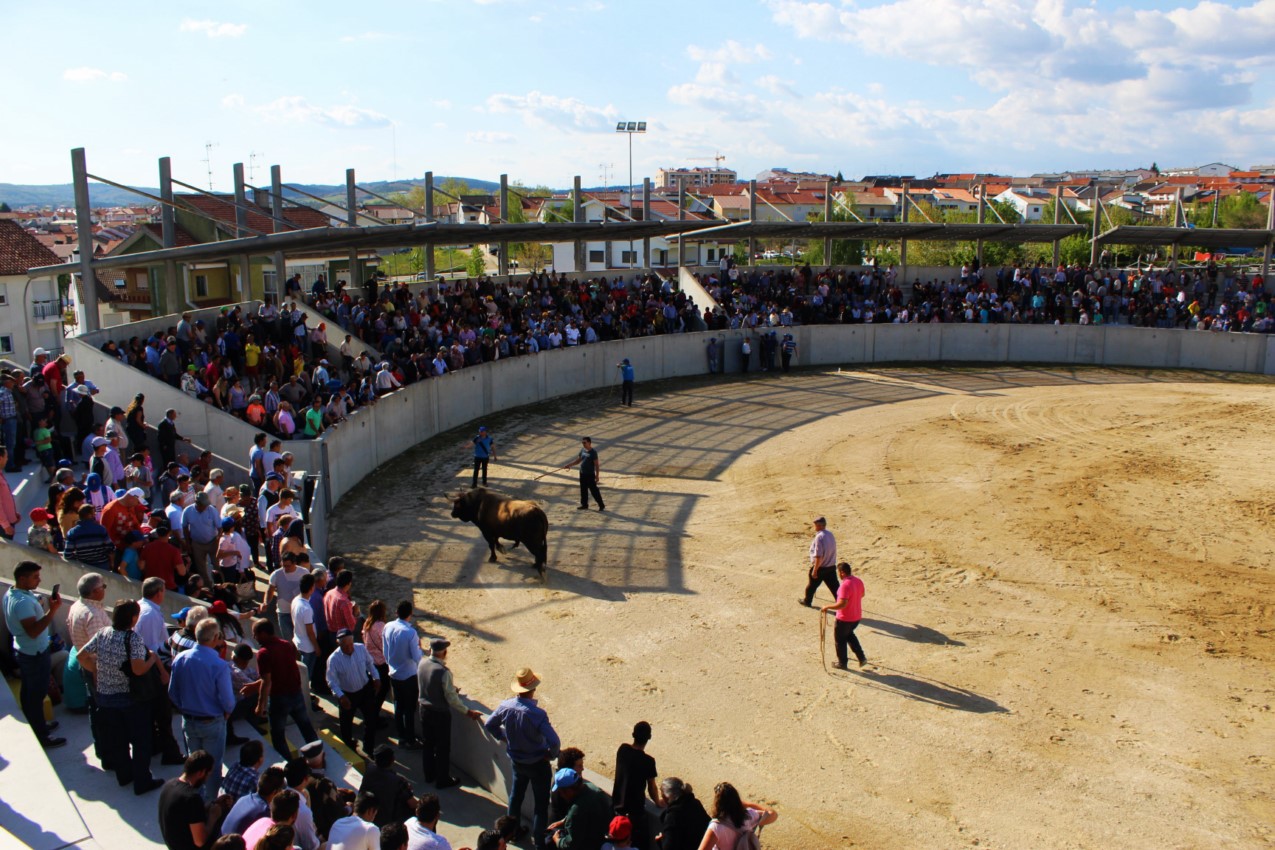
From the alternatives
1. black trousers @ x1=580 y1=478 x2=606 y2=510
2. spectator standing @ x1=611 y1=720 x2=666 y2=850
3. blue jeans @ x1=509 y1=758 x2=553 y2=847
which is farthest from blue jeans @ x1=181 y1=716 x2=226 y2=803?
black trousers @ x1=580 y1=478 x2=606 y2=510

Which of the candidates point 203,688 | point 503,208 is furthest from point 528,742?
point 503,208

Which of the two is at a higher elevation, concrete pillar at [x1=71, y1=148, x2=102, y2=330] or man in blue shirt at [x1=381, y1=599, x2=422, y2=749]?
concrete pillar at [x1=71, y1=148, x2=102, y2=330]

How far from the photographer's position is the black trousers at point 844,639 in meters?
11.5

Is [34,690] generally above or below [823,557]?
above

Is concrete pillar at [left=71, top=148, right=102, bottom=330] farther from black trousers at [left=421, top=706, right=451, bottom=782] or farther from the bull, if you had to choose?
black trousers at [left=421, top=706, right=451, bottom=782]

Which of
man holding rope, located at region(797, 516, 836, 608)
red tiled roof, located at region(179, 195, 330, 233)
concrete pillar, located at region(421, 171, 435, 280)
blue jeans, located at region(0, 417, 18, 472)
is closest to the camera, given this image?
man holding rope, located at region(797, 516, 836, 608)

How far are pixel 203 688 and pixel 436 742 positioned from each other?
213cm

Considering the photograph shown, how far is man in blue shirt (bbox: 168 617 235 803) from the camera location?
24.5 ft

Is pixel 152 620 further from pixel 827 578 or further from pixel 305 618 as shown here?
pixel 827 578

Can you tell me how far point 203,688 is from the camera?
24.5 feet

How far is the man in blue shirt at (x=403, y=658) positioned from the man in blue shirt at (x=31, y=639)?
2.67 meters

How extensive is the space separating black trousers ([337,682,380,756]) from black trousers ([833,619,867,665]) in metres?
5.20

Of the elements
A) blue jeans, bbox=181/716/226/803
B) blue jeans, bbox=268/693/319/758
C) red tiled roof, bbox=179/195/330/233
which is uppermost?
red tiled roof, bbox=179/195/330/233

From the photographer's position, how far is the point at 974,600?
13.6 metres
